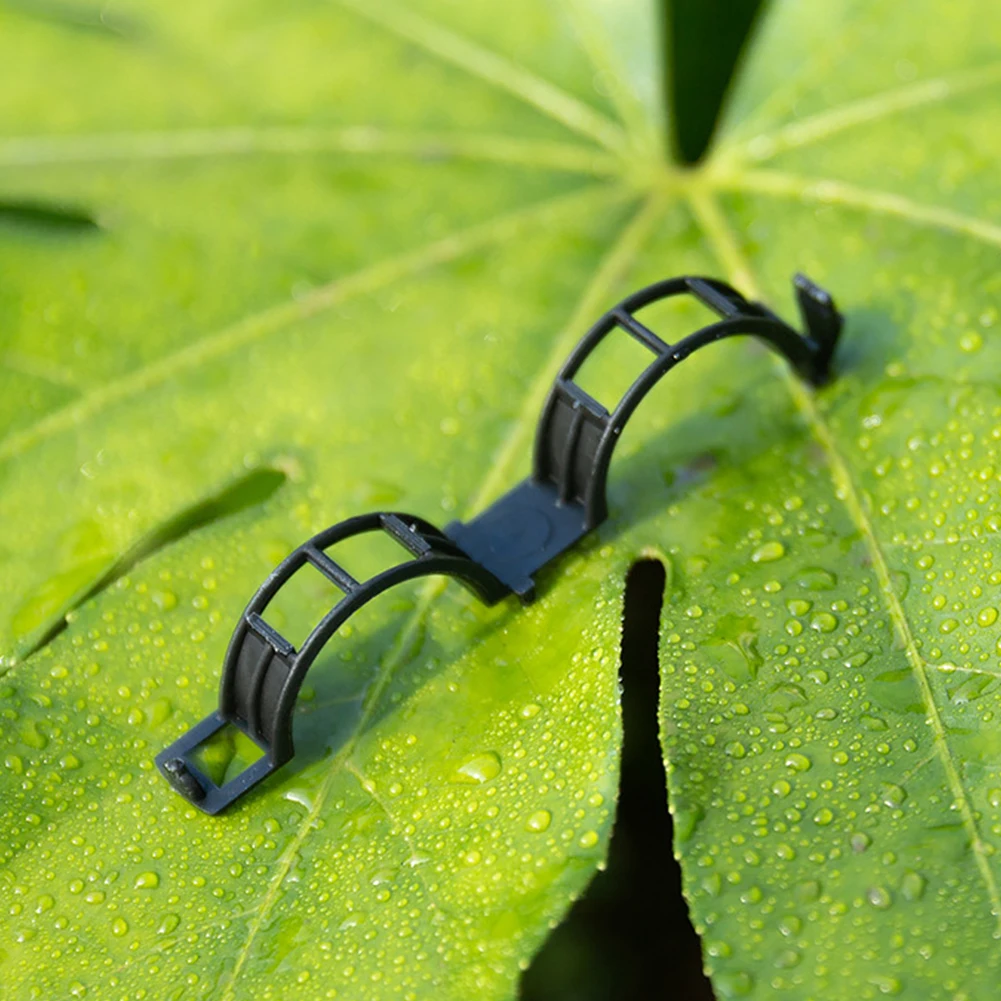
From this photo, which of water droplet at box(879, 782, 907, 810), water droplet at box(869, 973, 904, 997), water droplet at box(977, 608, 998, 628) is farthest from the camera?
water droplet at box(977, 608, 998, 628)

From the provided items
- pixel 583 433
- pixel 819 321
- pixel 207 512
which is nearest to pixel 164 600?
pixel 207 512

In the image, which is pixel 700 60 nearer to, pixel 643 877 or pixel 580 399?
pixel 580 399

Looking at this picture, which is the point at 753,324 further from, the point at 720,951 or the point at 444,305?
the point at 720,951

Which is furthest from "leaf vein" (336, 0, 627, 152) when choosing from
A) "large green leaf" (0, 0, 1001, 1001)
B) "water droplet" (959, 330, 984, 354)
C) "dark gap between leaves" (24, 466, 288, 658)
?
"dark gap between leaves" (24, 466, 288, 658)

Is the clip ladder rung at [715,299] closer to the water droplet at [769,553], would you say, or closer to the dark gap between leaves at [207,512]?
the water droplet at [769,553]

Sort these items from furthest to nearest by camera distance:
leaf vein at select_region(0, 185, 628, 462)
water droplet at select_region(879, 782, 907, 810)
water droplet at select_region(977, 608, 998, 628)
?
leaf vein at select_region(0, 185, 628, 462) → water droplet at select_region(977, 608, 998, 628) → water droplet at select_region(879, 782, 907, 810)

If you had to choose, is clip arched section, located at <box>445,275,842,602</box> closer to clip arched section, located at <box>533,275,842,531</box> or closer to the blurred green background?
clip arched section, located at <box>533,275,842,531</box>
